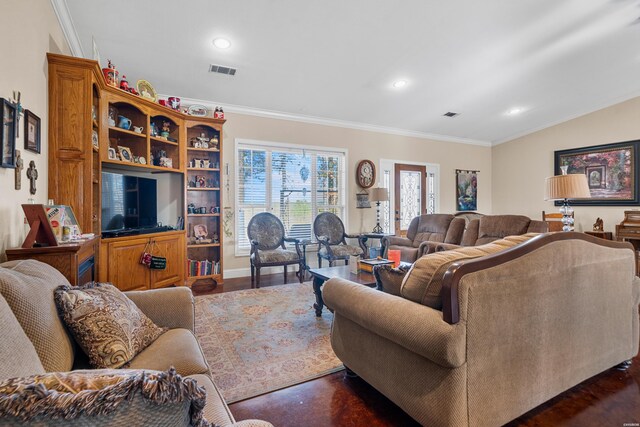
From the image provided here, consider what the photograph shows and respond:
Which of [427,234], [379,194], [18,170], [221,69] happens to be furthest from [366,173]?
[18,170]

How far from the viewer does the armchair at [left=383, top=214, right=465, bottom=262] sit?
15.4ft

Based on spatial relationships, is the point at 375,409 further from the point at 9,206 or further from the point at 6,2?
the point at 6,2

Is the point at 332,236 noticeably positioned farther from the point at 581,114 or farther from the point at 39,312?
the point at 581,114

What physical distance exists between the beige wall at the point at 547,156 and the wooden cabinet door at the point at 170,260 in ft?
22.5

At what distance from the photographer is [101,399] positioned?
483 millimetres

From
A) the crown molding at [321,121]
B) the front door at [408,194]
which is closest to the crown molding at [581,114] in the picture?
the crown molding at [321,121]

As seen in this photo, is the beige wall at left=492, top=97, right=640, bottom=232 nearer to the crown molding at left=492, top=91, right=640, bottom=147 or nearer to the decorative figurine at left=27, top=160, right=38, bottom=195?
the crown molding at left=492, top=91, right=640, bottom=147

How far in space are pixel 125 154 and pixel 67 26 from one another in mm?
1235

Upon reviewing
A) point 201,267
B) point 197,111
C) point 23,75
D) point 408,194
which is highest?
point 197,111

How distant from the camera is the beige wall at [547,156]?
5.70 metres

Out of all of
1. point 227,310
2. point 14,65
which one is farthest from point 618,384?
point 14,65

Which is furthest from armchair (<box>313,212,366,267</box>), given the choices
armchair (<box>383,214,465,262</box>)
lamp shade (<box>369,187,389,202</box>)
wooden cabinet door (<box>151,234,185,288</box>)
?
→ wooden cabinet door (<box>151,234,185,288</box>)

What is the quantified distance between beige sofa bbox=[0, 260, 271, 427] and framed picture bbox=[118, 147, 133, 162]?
8.23 ft

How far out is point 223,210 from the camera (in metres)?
4.80
